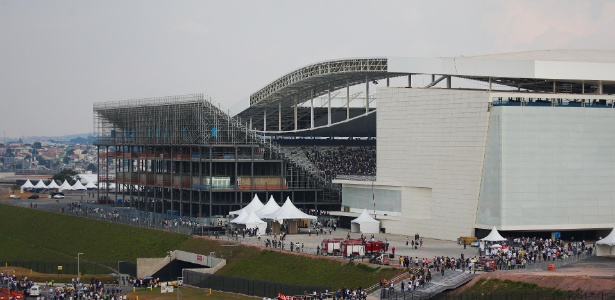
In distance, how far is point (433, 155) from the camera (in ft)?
351

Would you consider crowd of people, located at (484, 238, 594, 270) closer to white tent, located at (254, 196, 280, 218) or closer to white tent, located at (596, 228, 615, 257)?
white tent, located at (596, 228, 615, 257)

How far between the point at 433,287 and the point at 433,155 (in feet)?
108

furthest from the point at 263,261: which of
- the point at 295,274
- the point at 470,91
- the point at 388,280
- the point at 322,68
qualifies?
the point at 322,68

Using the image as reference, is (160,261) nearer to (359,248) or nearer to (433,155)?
(359,248)

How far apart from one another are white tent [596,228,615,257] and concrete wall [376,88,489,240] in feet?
53.1

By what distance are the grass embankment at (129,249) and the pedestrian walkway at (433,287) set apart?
3.63 m

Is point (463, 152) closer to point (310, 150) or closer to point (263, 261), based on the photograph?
point (263, 261)

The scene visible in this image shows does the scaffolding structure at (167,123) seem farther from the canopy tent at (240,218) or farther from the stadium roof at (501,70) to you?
the canopy tent at (240,218)

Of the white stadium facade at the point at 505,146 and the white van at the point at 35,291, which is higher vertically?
the white stadium facade at the point at 505,146

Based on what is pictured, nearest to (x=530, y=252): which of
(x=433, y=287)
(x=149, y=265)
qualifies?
(x=433, y=287)

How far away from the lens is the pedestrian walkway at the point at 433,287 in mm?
73812

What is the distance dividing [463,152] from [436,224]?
7.57 m

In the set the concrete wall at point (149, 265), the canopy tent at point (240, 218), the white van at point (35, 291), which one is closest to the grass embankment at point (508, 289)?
the white van at point (35, 291)

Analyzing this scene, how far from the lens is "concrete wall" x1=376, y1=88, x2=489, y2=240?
337ft
